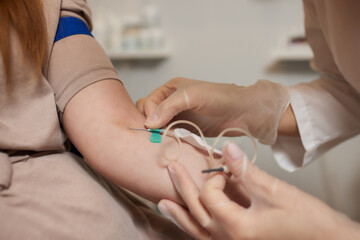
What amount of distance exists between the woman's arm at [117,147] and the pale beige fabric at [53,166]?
0.10 ft

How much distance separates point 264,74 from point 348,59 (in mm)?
883

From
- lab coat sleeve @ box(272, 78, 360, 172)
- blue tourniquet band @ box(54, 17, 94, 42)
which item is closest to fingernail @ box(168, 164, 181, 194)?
blue tourniquet band @ box(54, 17, 94, 42)

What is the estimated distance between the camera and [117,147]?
0.63 metres

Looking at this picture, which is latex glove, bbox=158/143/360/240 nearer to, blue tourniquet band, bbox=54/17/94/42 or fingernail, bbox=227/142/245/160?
fingernail, bbox=227/142/245/160

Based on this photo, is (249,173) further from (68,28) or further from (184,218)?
(68,28)

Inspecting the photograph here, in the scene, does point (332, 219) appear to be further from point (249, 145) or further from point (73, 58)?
point (73, 58)

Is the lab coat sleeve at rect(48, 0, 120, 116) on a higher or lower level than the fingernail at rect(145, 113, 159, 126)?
higher

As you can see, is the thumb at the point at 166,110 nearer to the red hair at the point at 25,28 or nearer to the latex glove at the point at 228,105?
the latex glove at the point at 228,105

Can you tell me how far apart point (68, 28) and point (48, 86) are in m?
0.15

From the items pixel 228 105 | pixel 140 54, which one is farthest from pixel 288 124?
pixel 140 54

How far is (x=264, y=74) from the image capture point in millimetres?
1604

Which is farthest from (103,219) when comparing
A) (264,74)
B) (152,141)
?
(264,74)

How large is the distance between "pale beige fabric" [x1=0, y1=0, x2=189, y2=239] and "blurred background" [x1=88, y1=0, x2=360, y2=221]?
0.80 meters

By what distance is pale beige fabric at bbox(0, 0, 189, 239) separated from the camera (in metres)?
0.54
